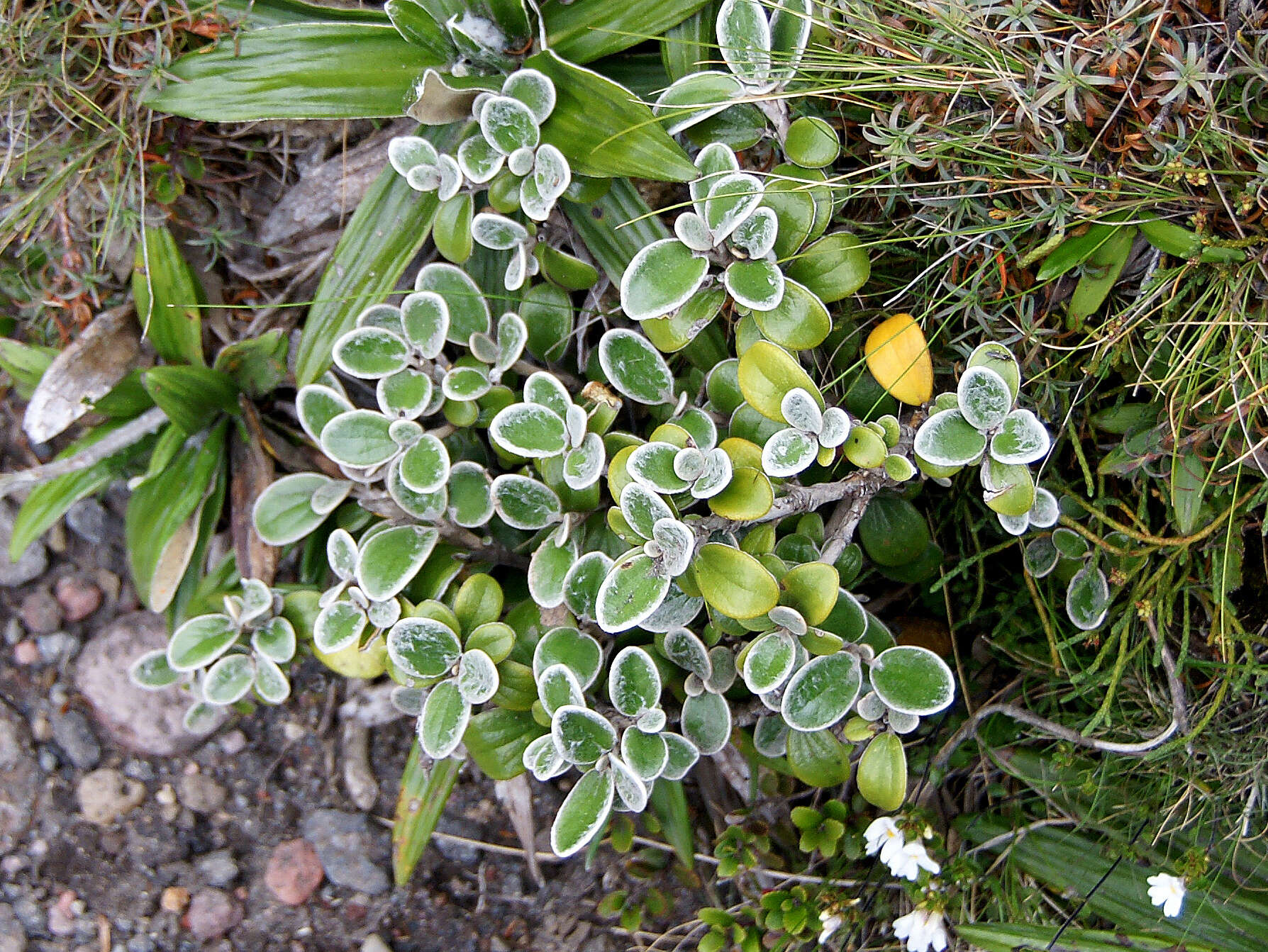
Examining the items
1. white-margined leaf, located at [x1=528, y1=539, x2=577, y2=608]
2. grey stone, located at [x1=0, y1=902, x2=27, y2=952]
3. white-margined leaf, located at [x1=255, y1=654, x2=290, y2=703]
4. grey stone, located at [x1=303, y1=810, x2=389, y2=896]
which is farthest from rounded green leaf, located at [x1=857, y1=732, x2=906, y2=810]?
grey stone, located at [x1=0, y1=902, x2=27, y2=952]

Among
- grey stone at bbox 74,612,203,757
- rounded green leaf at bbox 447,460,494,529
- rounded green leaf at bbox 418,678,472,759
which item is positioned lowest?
grey stone at bbox 74,612,203,757

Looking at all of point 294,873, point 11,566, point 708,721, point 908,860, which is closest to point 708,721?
point 708,721

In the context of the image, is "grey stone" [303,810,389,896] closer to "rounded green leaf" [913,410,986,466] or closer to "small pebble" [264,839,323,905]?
"small pebble" [264,839,323,905]

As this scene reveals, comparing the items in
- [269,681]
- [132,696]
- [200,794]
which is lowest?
[200,794]

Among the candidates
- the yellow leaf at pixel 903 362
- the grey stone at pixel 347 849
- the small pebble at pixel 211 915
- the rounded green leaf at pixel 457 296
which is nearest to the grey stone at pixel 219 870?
the small pebble at pixel 211 915

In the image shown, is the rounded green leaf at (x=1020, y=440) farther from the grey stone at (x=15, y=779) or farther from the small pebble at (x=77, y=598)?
the grey stone at (x=15, y=779)

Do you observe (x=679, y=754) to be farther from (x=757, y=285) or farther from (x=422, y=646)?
(x=757, y=285)
